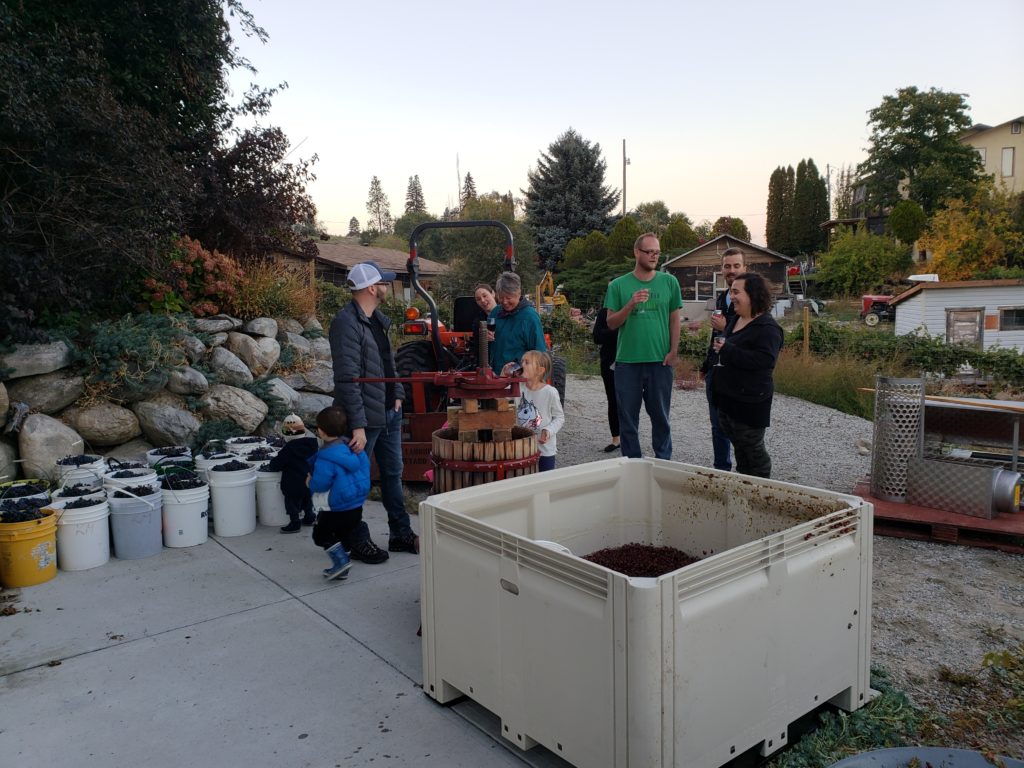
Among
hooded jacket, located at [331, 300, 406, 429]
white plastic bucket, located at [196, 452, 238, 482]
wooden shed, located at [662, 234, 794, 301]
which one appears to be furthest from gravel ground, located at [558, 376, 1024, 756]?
wooden shed, located at [662, 234, 794, 301]

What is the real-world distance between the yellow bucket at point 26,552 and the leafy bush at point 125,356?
2338mm

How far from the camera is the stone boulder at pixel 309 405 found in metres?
7.90

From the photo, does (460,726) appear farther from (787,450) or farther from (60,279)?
(787,450)

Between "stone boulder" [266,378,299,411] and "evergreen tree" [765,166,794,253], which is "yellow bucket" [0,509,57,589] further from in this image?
"evergreen tree" [765,166,794,253]

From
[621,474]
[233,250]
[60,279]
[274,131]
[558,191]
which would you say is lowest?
[621,474]

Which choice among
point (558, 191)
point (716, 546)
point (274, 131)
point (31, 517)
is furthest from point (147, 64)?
point (558, 191)

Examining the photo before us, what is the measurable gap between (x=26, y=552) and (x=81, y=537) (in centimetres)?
30

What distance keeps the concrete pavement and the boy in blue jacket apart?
0.71 feet

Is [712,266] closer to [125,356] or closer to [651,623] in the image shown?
[125,356]

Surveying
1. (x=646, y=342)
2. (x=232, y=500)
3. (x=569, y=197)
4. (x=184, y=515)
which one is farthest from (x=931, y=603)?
(x=569, y=197)

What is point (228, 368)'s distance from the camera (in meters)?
7.46

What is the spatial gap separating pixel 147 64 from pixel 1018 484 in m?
8.85

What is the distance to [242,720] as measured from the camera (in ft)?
9.13

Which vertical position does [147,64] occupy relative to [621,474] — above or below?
above
